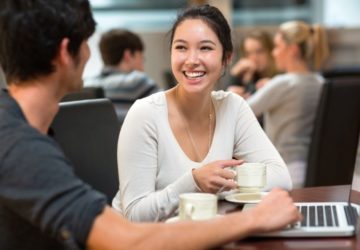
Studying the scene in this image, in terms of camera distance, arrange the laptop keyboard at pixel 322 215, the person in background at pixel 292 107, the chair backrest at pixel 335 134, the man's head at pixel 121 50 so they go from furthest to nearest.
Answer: the man's head at pixel 121 50 < the person in background at pixel 292 107 < the chair backrest at pixel 335 134 < the laptop keyboard at pixel 322 215

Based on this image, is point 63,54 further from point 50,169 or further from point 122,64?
point 122,64

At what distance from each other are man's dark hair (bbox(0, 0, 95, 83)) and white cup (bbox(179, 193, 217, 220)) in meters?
0.37

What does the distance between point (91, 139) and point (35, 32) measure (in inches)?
34.9

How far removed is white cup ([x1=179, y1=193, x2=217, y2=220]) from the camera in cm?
144

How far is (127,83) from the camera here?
3902 mm

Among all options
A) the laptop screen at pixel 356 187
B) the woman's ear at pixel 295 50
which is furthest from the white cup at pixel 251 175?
the woman's ear at pixel 295 50

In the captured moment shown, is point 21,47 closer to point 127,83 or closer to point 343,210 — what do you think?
point 343,210

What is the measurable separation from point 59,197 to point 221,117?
1028 millimetres

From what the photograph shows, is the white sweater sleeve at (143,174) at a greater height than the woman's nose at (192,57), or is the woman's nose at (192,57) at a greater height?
the woman's nose at (192,57)

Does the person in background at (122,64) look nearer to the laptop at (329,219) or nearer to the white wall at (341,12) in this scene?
the laptop at (329,219)

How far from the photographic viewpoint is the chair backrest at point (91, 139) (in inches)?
80.7

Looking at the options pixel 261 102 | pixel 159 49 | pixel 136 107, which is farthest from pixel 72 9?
pixel 159 49

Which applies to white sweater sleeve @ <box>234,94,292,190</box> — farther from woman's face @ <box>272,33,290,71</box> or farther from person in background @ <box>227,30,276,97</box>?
person in background @ <box>227,30,276,97</box>

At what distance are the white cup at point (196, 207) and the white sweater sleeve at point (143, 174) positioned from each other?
11.7 inches
